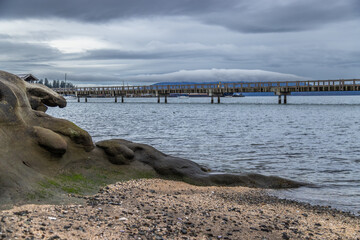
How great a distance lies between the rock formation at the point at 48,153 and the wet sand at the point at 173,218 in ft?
3.75

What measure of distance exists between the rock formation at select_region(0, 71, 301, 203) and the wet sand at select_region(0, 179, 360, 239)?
1142 mm

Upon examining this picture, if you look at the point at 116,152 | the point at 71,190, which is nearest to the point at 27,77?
the point at 116,152

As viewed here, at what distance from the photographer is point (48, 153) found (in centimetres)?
883

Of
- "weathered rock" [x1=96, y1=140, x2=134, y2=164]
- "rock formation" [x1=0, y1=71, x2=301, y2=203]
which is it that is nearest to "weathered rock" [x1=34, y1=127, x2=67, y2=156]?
"rock formation" [x1=0, y1=71, x2=301, y2=203]

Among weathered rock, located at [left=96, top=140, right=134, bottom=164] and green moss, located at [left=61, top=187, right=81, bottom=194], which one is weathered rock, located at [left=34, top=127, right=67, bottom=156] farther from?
weathered rock, located at [left=96, top=140, right=134, bottom=164]

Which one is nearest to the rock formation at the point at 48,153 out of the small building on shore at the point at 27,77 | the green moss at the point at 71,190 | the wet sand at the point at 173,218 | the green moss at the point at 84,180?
the green moss at the point at 84,180

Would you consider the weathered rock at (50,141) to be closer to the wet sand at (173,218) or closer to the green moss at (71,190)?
the green moss at (71,190)

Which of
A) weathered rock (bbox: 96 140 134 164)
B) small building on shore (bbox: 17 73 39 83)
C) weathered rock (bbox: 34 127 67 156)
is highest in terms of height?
small building on shore (bbox: 17 73 39 83)

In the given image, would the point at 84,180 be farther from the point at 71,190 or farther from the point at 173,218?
the point at 173,218

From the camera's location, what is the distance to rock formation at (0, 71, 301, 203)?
25.0 feet

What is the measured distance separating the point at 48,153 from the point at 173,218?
148 inches

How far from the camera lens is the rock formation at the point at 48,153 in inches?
300

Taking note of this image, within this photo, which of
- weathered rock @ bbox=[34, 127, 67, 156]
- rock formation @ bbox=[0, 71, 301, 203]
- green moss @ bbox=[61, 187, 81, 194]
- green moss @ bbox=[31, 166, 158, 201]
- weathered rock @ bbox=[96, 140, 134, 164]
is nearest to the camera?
green moss @ bbox=[31, 166, 158, 201]

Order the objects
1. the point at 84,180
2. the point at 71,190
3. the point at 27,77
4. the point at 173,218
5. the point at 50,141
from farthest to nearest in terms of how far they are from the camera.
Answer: the point at 27,77
the point at 84,180
the point at 50,141
the point at 71,190
the point at 173,218
